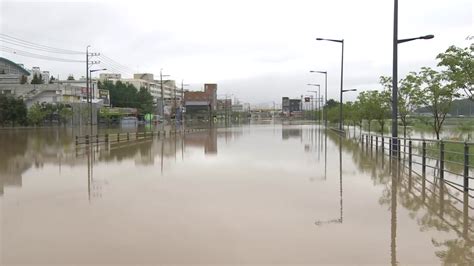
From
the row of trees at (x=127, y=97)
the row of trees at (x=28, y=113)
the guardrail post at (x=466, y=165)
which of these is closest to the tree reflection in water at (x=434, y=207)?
the guardrail post at (x=466, y=165)

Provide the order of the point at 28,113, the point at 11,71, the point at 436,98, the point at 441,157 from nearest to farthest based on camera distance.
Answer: the point at 441,157 → the point at 436,98 → the point at 28,113 → the point at 11,71

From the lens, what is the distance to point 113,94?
11756cm

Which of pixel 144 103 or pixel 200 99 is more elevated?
pixel 200 99

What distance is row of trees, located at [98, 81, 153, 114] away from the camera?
11756cm

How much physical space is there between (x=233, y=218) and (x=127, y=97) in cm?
11218

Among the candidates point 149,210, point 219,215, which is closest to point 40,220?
point 149,210

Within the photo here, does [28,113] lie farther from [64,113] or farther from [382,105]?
[382,105]

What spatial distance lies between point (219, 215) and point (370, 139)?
73.6 feet

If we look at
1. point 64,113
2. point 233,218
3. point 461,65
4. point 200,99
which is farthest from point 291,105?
point 233,218

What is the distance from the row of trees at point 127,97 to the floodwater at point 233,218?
340ft

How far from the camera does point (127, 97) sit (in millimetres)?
117875

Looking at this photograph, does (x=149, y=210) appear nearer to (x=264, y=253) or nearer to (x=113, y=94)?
(x=264, y=253)

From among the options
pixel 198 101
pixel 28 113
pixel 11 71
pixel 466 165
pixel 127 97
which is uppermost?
pixel 11 71

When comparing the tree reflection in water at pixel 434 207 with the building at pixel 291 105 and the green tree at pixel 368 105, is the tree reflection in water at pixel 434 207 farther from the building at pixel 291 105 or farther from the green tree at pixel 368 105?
the building at pixel 291 105
